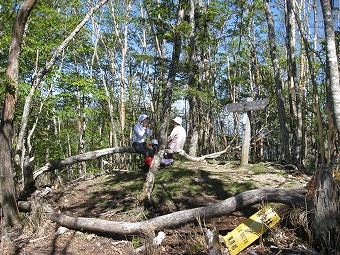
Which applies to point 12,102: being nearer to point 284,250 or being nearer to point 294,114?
point 284,250

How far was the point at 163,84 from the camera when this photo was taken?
1339cm

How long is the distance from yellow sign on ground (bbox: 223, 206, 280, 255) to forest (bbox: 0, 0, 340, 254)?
0.53 meters

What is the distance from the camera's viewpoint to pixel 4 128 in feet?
17.1

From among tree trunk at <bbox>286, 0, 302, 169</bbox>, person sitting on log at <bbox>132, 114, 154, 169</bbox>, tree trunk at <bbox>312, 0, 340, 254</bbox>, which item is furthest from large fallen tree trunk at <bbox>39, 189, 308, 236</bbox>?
tree trunk at <bbox>286, 0, 302, 169</bbox>

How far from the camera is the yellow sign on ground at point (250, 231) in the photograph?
3701 mm

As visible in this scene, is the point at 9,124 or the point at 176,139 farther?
the point at 176,139

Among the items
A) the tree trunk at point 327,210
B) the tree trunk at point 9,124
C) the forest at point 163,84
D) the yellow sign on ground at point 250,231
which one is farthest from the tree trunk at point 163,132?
the tree trunk at point 327,210

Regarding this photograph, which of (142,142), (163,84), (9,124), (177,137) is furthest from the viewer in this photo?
(163,84)

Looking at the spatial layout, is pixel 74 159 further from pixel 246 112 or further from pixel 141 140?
pixel 246 112

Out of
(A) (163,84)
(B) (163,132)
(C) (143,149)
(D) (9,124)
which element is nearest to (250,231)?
(B) (163,132)

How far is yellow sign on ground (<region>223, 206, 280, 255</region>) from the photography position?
3701 millimetres

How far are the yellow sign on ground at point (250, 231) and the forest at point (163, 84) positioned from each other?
0.53 meters

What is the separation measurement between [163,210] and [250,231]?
1994mm

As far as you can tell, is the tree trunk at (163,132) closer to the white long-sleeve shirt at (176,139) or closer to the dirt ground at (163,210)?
the dirt ground at (163,210)
